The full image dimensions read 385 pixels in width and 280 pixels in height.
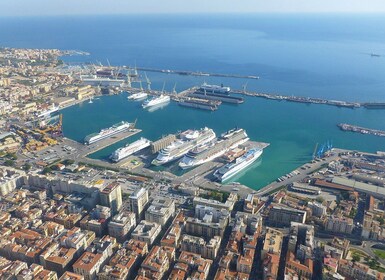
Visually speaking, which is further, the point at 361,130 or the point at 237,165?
the point at 361,130

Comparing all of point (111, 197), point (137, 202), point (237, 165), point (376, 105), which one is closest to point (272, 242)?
point (137, 202)

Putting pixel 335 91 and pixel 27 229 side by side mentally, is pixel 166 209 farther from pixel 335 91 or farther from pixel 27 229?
pixel 335 91

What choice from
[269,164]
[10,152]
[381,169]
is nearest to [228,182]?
[269,164]

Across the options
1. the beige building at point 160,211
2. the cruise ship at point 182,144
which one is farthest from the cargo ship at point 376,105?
the beige building at point 160,211

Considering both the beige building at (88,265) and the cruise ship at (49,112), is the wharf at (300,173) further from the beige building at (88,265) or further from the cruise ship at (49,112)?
the cruise ship at (49,112)

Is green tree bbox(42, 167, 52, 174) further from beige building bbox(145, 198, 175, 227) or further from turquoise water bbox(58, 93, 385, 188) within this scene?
beige building bbox(145, 198, 175, 227)

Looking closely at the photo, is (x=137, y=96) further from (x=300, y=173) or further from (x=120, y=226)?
(x=120, y=226)

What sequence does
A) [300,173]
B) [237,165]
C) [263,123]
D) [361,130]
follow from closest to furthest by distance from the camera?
1. [300,173]
2. [237,165]
3. [361,130]
4. [263,123]
